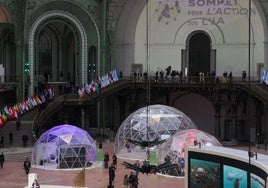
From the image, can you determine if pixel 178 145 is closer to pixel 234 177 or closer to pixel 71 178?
pixel 71 178

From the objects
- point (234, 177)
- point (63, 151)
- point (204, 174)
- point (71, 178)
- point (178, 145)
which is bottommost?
point (71, 178)

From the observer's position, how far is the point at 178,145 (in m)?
37.4

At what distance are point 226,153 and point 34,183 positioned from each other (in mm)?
11680

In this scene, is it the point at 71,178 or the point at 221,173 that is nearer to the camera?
the point at 221,173

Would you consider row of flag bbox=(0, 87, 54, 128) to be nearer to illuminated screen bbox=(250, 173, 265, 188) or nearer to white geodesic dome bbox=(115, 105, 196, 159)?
white geodesic dome bbox=(115, 105, 196, 159)

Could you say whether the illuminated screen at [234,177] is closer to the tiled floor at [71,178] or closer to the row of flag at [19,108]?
the tiled floor at [71,178]

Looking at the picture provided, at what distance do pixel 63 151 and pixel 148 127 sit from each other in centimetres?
692

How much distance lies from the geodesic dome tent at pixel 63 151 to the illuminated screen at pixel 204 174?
16.4 meters

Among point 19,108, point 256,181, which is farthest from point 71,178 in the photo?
point 256,181

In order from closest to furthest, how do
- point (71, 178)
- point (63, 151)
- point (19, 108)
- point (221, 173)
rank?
point (221, 173) → point (71, 178) → point (63, 151) → point (19, 108)

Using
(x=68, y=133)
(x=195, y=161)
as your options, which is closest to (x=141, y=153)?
(x=68, y=133)

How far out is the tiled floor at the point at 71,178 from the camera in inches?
1348

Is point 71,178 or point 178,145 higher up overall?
point 178,145

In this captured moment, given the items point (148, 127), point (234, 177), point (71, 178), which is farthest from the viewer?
point (148, 127)
